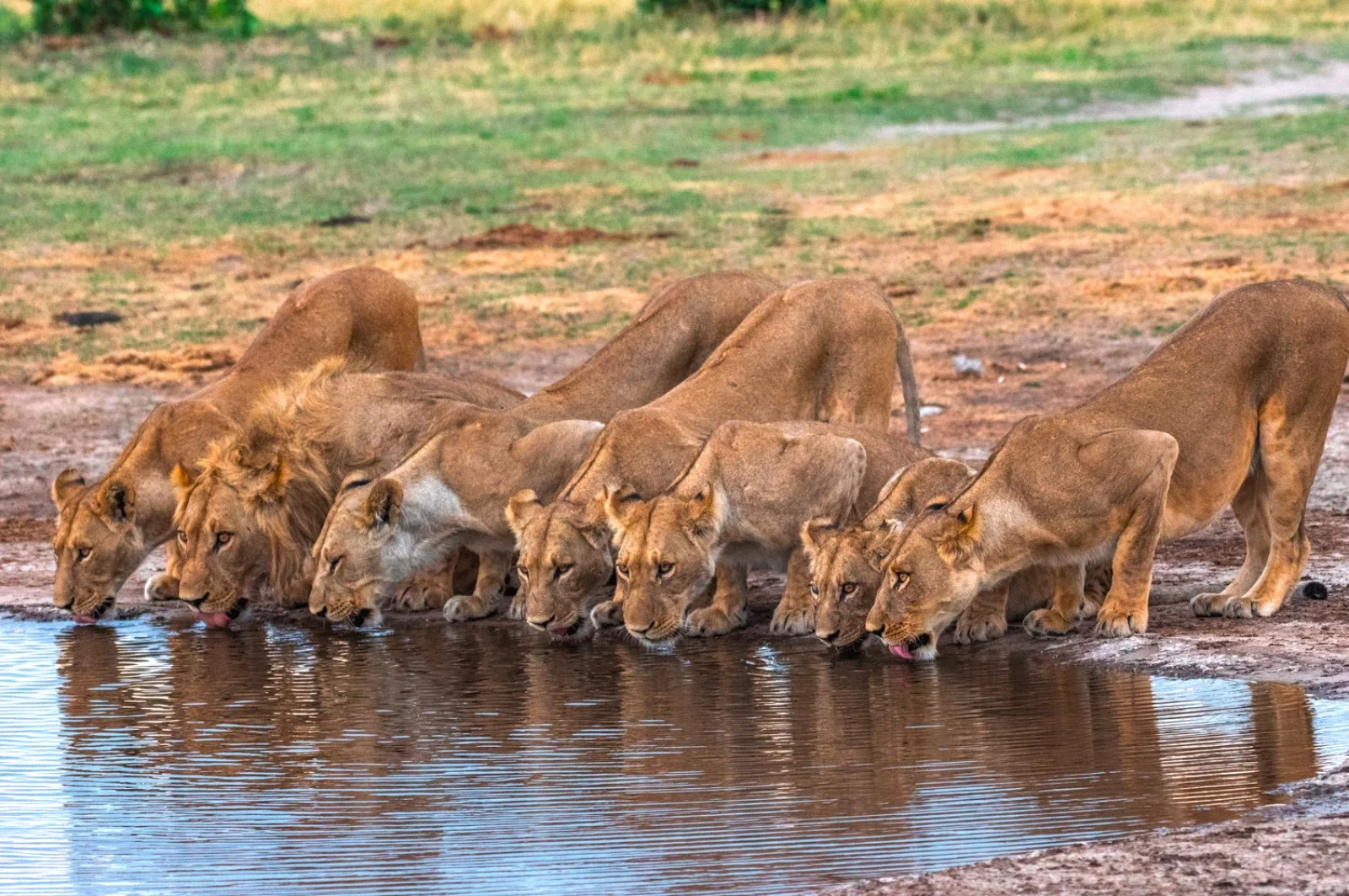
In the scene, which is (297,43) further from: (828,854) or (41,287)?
(828,854)

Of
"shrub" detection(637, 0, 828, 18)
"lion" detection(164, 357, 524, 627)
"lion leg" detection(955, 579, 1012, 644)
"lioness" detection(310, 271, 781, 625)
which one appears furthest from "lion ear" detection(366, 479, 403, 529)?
"shrub" detection(637, 0, 828, 18)

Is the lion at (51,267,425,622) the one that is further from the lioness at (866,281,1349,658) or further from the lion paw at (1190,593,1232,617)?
the lion paw at (1190,593,1232,617)

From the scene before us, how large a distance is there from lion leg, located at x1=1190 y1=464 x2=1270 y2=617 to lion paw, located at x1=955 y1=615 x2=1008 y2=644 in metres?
0.77

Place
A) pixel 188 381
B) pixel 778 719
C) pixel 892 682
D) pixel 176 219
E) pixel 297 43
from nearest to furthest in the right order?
pixel 778 719, pixel 892 682, pixel 188 381, pixel 176 219, pixel 297 43

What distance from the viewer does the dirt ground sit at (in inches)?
206

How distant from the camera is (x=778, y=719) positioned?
7.16 meters

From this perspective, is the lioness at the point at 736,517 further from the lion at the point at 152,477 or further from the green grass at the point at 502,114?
the green grass at the point at 502,114

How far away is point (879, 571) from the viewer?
26.6 feet

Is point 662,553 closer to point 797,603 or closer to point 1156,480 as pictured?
point 797,603

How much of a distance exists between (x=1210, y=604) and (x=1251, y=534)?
480 mm

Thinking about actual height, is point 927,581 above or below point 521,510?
below

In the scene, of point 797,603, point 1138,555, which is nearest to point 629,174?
point 797,603

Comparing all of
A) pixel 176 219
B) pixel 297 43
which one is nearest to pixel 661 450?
pixel 176 219

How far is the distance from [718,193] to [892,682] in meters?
13.7
